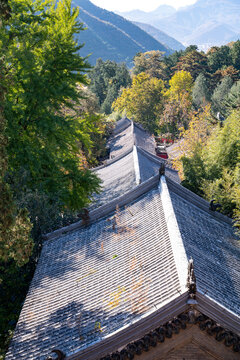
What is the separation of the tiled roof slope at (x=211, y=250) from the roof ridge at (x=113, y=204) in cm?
86

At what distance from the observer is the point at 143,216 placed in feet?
35.8

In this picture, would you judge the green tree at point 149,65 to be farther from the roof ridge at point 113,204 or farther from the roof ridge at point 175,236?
the roof ridge at point 175,236

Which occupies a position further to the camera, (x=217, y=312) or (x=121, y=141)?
(x=121, y=141)

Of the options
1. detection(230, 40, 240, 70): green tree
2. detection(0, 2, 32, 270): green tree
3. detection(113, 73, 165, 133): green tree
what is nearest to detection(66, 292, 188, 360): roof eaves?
detection(0, 2, 32, 270): green tree

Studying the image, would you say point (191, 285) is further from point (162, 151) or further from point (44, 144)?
point (162, 151)

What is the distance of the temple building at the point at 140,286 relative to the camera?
6.65 meters

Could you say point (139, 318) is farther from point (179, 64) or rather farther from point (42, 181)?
point (179, 64)

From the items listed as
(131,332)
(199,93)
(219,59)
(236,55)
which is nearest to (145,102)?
(199,93)

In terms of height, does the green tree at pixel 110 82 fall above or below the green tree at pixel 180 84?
below

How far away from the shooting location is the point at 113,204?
1196 cm

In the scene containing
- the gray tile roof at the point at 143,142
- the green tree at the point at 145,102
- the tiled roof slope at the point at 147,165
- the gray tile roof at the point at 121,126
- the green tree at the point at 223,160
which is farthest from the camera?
the green tree at the point at 145,102

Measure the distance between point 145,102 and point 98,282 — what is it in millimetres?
39717

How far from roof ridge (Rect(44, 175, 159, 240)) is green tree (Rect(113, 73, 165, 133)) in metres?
35.4

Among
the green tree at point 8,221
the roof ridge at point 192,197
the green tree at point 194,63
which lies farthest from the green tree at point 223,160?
the green tree at point 194,63
